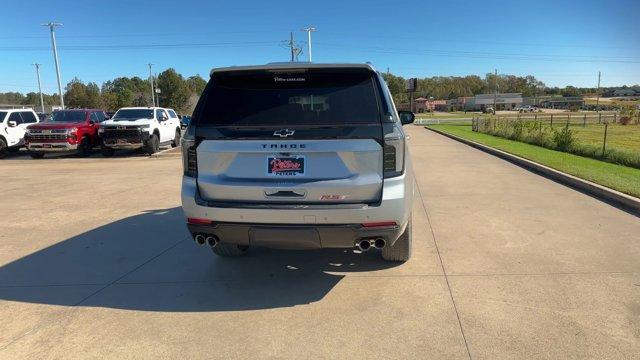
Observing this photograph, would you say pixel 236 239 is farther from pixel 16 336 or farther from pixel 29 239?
pixel 29 239

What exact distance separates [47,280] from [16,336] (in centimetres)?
124

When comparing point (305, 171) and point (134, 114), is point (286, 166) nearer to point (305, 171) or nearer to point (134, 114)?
point (305, 171)

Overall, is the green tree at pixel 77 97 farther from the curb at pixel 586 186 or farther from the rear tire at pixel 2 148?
the curb at pixel 586 186

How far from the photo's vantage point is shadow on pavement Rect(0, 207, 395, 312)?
164 inches

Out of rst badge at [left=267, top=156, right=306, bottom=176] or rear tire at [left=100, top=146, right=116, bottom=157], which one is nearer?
rst badge at [left=267, top=156, right=306, bottom=176]

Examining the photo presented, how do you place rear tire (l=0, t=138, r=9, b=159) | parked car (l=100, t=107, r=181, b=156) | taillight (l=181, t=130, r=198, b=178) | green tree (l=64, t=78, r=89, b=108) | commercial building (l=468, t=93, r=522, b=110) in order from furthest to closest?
commercial building (l=468, t=93, r=522, b=110) → green tree (l=64, t=78, r=89, b=108) → rear tire (l=0, t=138, r=9, b=159) → parked car (l=100, t=107, r=181, b=156) → taillight (l=181, t=130, r=198, b=178)

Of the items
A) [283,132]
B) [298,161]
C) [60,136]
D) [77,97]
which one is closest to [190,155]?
[283,132]

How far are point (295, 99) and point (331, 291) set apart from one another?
5.84 ft

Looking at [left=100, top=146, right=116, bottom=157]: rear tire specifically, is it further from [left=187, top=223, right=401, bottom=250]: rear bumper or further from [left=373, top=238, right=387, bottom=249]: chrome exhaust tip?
[left=373, top=238, right=387, bottom=249]: chrome exhaust tip

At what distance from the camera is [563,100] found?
15188cm

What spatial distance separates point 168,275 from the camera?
15.5ft

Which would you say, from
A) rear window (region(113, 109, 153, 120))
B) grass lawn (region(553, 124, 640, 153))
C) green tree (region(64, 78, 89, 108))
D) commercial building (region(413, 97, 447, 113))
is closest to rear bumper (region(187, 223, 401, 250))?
grass lawn (region(553, 124, 640, 153))

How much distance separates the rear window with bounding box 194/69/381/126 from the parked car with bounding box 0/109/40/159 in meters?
17.0

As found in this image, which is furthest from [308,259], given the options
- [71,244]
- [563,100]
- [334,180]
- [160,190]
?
[563,100]
